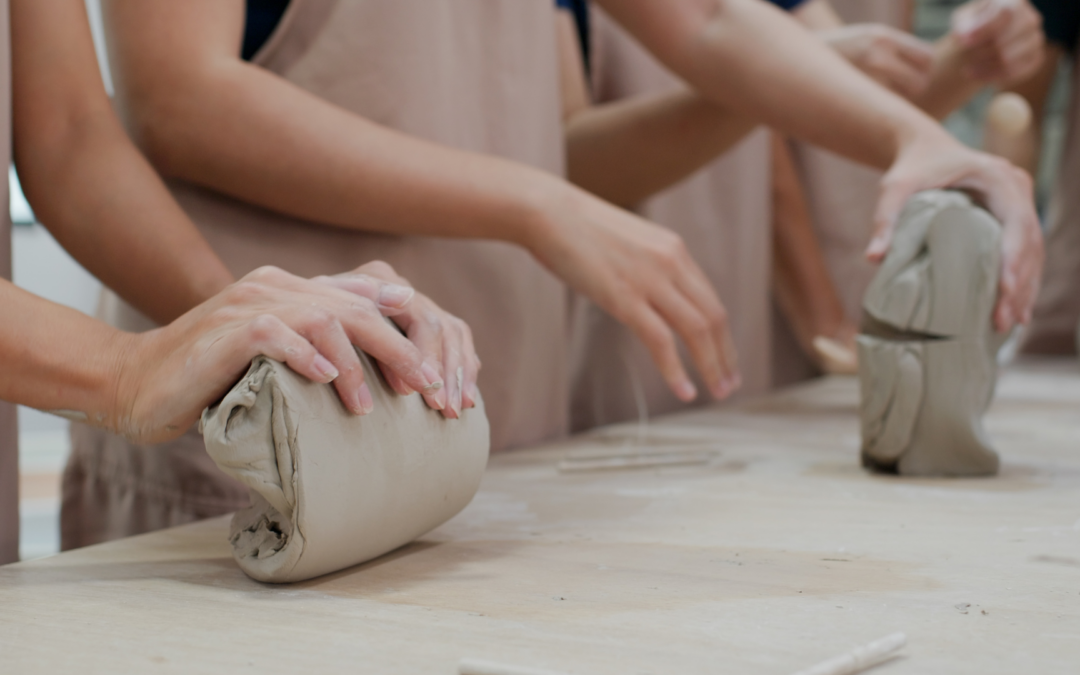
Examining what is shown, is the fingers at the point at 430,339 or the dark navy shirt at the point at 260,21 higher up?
the dark navy shirt at the point at 260,21

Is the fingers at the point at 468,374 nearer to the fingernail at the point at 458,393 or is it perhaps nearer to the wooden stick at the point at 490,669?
the fingernail at the point at 458,393

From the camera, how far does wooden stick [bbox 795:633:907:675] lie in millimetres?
458

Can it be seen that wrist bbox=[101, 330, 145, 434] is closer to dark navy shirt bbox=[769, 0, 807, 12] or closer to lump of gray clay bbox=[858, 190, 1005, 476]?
lump of gray clay bbox=[858, 190, 1005, 476]

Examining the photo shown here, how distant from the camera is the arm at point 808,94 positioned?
1.06 m

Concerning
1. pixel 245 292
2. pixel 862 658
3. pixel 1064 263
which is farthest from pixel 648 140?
pixel 1064 263

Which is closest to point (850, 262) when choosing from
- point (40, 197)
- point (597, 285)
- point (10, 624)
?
point (597, 285)

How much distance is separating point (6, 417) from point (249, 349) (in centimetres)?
30

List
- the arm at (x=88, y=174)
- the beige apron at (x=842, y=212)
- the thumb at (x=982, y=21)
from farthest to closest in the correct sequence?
the beige apron at (x=842, y=212) < the thumb at (x=982, y=21) < the arm at (x=88, y=174)

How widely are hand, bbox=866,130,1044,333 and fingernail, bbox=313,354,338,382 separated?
0.62 metres

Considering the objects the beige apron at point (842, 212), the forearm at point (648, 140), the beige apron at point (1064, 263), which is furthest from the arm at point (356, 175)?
the beige apron at point (1064, 263)

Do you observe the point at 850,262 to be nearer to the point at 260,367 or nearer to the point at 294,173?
the point at 294,173

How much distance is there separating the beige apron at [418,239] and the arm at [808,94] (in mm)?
181

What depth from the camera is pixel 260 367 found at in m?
0.57

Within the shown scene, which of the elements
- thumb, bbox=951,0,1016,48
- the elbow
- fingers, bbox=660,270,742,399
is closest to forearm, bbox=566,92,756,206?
thumb, bbox=951,0,1016,48
